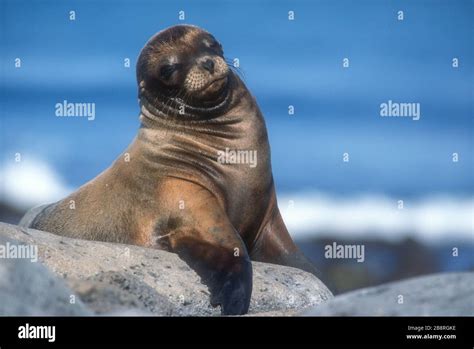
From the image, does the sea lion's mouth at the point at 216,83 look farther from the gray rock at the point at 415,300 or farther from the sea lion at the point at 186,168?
the gray rock at the point at 415,300

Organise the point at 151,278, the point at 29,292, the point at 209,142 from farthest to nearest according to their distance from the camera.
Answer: the point at 209,142 < the point at 151,278 < the point at 29,292

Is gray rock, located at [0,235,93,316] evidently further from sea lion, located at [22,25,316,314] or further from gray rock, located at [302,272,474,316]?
sea lion, located at [22,25,316,314]

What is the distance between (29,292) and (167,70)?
12.4ft

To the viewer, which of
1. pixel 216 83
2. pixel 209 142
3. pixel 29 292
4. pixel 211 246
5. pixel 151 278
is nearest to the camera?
pixel 29 292

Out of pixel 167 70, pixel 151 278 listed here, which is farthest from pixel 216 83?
pixel 151 278

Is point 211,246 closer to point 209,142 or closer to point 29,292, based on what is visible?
point 209,142

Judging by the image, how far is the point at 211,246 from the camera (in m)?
8.73

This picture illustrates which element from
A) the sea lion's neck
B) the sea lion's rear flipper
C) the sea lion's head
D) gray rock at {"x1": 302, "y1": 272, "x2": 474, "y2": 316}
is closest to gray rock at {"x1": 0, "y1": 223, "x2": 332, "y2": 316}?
the sea lion's rear flipper

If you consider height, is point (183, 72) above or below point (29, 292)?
above

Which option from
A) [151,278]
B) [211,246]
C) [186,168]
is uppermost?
[186,168]

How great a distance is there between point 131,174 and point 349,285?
2559mm

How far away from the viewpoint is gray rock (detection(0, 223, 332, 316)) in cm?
760

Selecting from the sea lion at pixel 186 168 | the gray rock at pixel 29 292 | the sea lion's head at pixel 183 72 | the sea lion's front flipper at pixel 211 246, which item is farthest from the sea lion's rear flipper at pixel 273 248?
the gray rock at pixel 29 292
